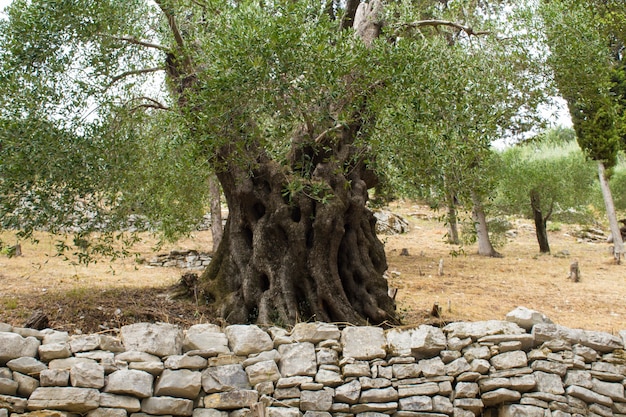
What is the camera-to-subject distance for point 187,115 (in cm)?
846

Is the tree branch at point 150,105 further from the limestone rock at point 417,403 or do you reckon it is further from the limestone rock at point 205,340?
the limestone rock at point 417,403

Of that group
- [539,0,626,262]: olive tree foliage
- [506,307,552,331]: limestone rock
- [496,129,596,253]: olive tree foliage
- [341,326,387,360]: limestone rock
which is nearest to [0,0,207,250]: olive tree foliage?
[341,326,387,360]: limestone rock

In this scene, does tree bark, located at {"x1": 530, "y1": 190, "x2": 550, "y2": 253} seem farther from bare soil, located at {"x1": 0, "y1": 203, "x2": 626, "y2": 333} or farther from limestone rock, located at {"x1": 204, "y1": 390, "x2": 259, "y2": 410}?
limestone rock, located at {"x1": 204, "y1": 390, "x2": 259, "y2": 410}

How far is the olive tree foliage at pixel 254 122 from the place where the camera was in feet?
25.3

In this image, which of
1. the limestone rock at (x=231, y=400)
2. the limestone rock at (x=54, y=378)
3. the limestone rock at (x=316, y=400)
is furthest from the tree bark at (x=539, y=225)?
the limestone rock at (x=54, y=378)

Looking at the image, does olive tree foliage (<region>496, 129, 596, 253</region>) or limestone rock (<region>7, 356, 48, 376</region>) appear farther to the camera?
olive tree foliage (<region>496, 129, 596, 253</region>)

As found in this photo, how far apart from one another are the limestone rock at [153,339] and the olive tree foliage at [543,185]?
19.2m

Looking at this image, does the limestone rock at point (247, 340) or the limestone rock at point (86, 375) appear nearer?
the limestone rock at point (86, 375)

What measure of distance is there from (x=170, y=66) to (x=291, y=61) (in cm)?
482

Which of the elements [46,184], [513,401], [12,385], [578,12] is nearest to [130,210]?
[46,184]

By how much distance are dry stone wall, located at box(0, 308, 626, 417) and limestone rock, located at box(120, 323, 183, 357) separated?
13 mm

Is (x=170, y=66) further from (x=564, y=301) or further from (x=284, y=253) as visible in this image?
(x=564, y=301)

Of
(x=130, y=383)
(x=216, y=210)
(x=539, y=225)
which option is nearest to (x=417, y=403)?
(x=130, y=383)

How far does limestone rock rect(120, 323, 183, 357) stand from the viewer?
22.7 feet
